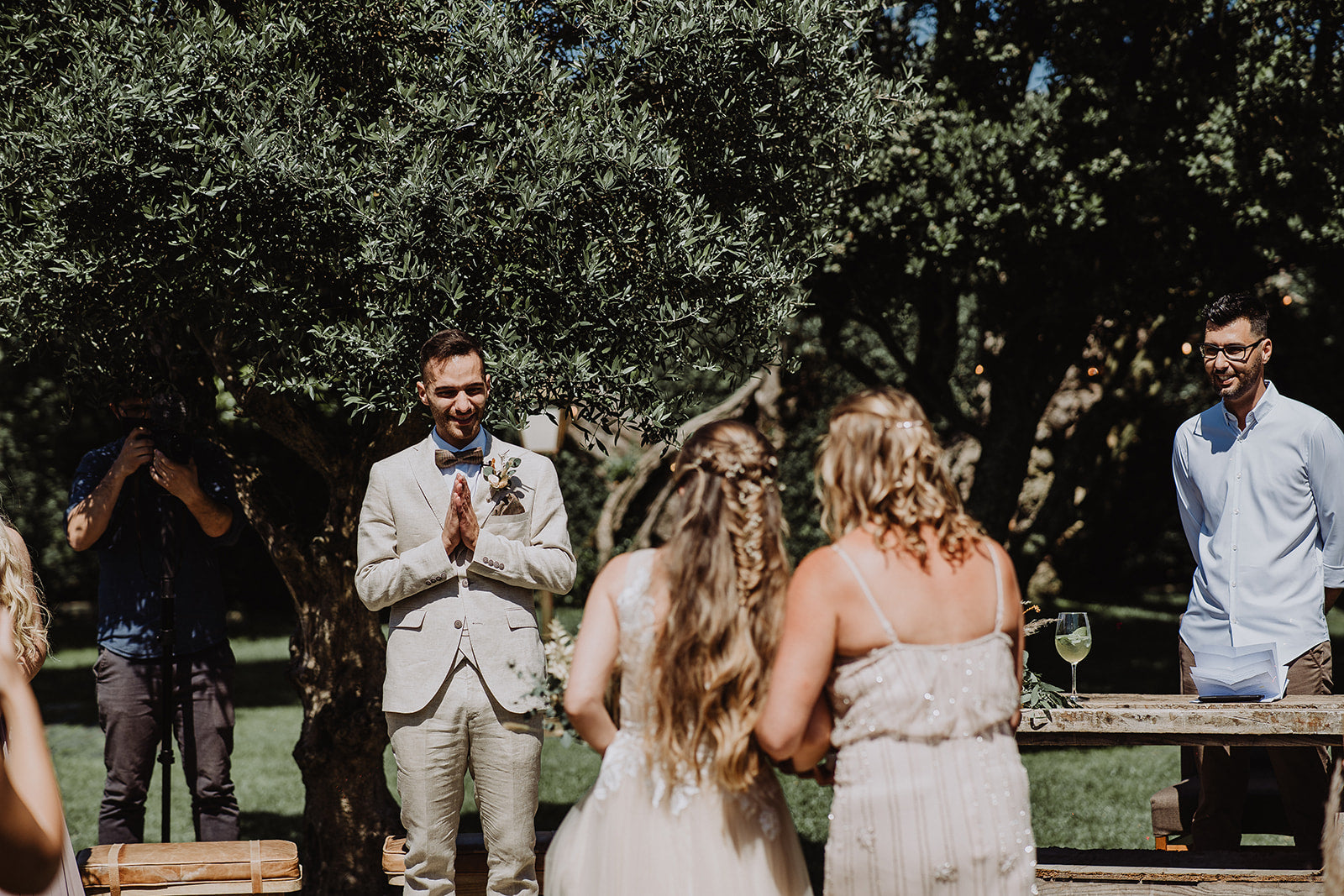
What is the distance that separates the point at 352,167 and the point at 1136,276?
25.5 ft

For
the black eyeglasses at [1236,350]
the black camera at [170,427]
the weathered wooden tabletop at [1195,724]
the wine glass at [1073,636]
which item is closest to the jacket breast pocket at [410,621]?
the black camera at [170,427]

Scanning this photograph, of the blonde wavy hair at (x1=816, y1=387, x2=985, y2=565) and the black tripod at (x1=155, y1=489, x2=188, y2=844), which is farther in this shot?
the black tripod at (x1=155, y1=489, x2=188, y2=844)

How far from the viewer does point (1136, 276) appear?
32.8 ft

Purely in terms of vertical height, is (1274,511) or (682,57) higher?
(682,57)

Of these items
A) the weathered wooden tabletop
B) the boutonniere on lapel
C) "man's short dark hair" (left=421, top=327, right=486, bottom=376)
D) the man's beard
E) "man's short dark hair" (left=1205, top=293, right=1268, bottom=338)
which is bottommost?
the weathered wooden tabletop

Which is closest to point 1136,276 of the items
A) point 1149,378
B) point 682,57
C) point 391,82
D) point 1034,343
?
point 1034,343

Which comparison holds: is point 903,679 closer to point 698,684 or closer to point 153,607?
point 698,684

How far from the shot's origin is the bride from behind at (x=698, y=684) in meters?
3.02

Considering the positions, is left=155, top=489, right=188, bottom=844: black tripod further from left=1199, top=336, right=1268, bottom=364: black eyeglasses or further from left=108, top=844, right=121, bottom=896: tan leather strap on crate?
left=1199, top=336, right=1268, bottom=364: black eyeglasses

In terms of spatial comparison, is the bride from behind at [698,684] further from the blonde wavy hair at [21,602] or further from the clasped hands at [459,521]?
the blonde wavy hair at [21,602]

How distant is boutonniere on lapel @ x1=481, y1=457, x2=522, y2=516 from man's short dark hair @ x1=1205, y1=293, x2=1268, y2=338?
3134mm

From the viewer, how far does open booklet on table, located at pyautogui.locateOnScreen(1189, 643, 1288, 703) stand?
459 centimetres

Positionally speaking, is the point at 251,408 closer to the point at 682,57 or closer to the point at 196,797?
the point at 196,797

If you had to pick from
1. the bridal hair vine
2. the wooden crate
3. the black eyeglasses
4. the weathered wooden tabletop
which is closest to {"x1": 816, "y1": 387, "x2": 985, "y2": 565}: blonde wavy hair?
the bridal hair vine
